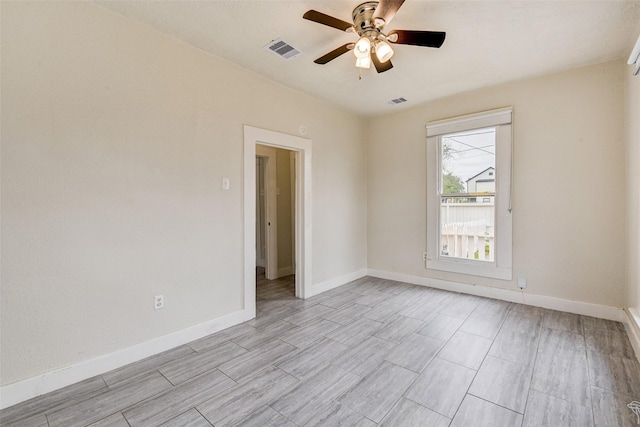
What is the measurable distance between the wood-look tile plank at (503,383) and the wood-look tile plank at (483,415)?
60mm

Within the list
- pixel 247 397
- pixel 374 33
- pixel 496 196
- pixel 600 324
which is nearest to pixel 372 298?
pixel 496 196

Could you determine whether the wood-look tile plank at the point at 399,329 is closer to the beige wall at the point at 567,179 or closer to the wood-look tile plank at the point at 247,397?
the wood-look tile plank at the point at 247,397

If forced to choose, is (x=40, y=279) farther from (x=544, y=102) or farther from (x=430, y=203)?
(x=544, y=102)

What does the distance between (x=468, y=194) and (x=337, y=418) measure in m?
3.36

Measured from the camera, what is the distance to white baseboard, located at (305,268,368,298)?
157 inches

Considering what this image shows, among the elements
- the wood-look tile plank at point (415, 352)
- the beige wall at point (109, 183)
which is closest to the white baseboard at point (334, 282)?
the beige wall at point (109, 183)

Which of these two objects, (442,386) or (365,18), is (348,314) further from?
(365,18)

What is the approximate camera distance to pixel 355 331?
9.30 ft

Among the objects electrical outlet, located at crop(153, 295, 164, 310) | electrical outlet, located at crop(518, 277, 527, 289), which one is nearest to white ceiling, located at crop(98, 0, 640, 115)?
electrical outlet, located at crop(153, 295, 164, 310)

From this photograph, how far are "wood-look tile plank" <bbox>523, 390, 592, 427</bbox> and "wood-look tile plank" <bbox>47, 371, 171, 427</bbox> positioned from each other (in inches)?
94.5

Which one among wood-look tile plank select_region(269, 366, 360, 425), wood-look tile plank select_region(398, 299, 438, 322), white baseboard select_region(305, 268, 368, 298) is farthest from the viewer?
white baseboard select_region(305, 268, 368, 298)

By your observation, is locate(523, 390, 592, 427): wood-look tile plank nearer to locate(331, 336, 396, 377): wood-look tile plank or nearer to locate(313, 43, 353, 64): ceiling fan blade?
locate(331, 336, 396, 377): wood-look tile plank

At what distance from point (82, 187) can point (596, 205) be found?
4.92 meters

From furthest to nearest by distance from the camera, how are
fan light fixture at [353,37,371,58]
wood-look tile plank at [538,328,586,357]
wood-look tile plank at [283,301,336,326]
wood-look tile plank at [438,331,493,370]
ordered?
wood-look tile plank at [283,301,336,326], wood-look tile plank at [538,328,586,357], wood-look tile plank at [438,331,493,370], fan light fixture at [353,37,371,58]
